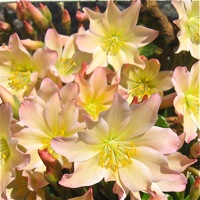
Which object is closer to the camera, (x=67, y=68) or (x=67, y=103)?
(x=67, y=103)

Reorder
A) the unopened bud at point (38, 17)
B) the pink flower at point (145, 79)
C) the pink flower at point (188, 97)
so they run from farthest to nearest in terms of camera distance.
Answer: the unopened bud at point (38, 17), the pink flower at point (145, 79), the pink flower at point (188, 97)

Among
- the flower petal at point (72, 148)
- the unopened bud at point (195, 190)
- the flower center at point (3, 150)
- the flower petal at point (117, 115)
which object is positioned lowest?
the unopened bud at point (195, 190)

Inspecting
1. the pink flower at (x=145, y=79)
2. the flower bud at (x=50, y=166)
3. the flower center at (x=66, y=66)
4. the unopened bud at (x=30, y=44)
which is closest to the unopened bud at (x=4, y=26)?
the unopened bud at (x=30, y=44)

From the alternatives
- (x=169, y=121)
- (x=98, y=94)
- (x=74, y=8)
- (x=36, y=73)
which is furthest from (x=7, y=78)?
(x=74, y=8)

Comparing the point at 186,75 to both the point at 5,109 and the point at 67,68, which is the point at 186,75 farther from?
the point at 5,109

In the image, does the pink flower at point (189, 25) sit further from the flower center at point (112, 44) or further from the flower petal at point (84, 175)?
the flower petal at point (84, 175)

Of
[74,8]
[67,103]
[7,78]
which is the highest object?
[67,103]
